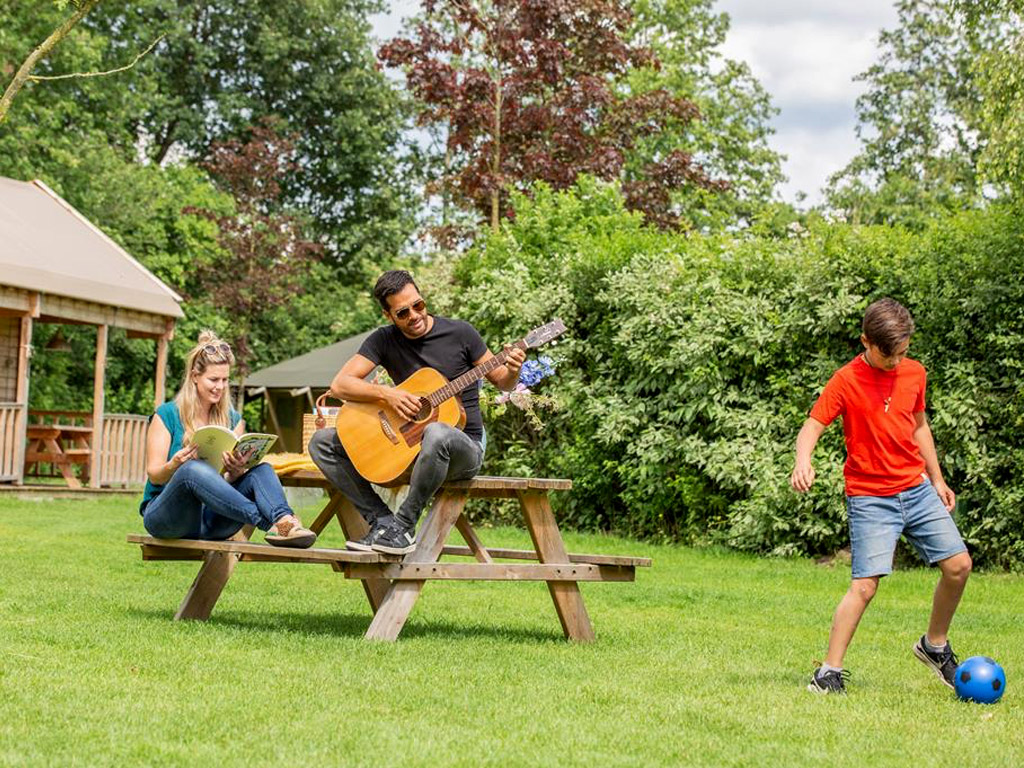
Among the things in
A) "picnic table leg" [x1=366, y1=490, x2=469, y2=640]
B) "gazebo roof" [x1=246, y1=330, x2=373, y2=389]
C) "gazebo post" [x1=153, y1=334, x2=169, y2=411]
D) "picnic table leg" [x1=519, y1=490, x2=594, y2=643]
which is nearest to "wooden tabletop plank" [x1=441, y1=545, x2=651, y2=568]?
"picnic table leg" [x1=519, y1=490, x2=594, y2=643]

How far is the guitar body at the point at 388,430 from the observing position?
23.6ft

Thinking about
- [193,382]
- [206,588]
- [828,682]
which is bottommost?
[206,588]

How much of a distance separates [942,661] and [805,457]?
118cm

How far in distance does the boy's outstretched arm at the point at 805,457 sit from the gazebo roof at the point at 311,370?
20.0 m

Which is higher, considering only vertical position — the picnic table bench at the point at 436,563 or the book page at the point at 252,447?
the book page at the point at 252,447

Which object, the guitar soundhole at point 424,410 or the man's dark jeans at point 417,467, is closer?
the man's dark jeans at point 417,467

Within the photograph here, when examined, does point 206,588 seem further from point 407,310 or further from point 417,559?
point 407,310

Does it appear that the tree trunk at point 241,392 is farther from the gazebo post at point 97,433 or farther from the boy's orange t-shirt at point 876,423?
the boy's orange t-shirt at point 876,423

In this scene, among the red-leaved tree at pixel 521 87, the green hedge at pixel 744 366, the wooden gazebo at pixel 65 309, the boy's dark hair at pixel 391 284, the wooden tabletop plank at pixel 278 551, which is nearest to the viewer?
the wooden tabletop plank at pixel 278 551

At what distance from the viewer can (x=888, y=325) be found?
6.00 m

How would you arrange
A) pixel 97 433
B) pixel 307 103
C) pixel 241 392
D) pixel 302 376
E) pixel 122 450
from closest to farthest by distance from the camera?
pixel 97 433 → pixel 122 450 → pixel 302 376 → pixel 241 392 → pixel 307 103

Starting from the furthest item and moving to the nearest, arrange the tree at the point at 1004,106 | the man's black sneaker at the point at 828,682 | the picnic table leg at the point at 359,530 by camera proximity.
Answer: the tree at the point at 1004,106 < the picnic table leg at the point at 359,530 < the man's black sneaker at the point at 828,682

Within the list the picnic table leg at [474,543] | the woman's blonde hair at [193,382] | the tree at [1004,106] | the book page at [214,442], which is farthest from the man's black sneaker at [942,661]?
the tree at [1004,106]

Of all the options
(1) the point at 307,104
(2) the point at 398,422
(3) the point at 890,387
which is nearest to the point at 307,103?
(1) the point at 307,104
